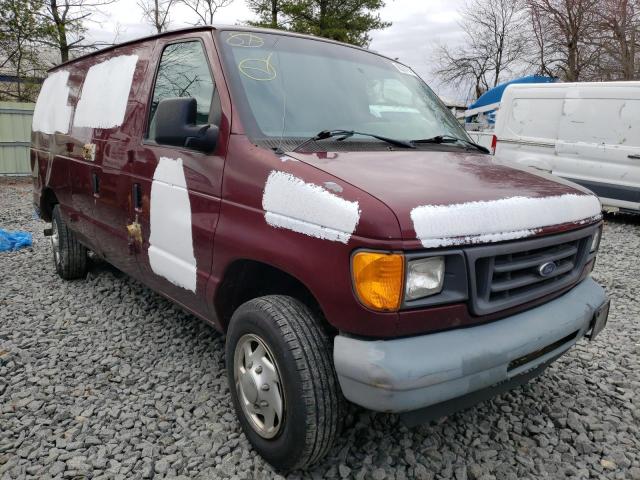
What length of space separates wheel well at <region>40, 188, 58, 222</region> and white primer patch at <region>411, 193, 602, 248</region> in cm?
408

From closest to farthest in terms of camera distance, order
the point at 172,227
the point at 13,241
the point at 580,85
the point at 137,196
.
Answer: the point at 172,227 → the point at 137,196 → the point at 13,241 → the point at 580,85

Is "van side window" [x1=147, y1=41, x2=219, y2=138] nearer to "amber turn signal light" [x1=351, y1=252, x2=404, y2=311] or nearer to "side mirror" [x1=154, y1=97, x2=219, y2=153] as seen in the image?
"side mirror" [x1=154, y1=97, x2=219, y2=153]

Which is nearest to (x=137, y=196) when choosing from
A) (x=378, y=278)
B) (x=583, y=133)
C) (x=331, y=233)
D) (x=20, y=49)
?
(x=331, y=233)

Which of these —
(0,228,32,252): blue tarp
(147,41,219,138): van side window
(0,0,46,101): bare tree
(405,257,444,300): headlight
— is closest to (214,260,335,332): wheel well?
(405,257,444,300): headlight

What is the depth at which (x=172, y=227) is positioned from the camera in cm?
273

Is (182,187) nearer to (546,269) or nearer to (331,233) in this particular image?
(331,233)

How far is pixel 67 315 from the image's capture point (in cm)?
394

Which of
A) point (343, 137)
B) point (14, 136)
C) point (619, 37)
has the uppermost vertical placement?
point (619, 37)

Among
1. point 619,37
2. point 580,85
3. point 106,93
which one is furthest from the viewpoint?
point 619,37

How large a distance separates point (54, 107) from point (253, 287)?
3.37 m

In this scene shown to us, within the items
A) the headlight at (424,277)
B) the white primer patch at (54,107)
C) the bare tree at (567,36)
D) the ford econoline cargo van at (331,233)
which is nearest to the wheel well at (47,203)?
the white primer patch at (54,107)

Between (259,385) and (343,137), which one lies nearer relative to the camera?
(259,385)

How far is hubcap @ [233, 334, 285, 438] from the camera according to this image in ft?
6.91

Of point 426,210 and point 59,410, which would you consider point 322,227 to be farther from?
point 59,410
